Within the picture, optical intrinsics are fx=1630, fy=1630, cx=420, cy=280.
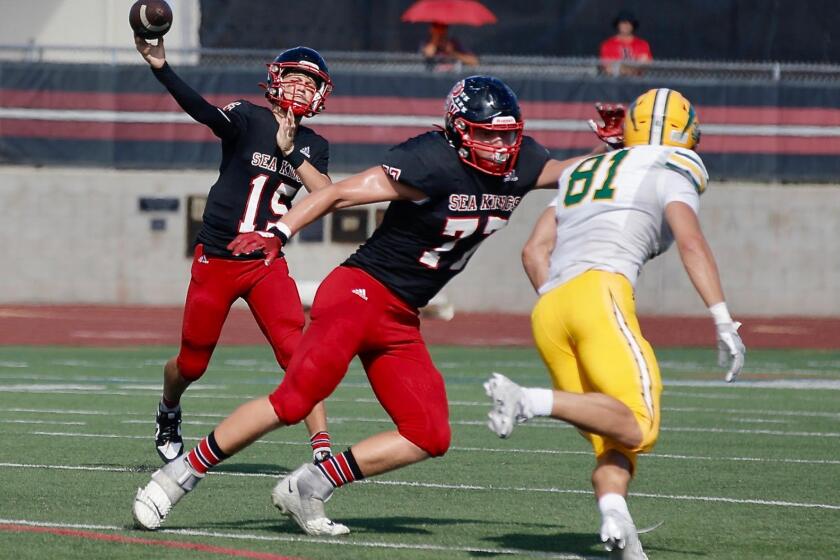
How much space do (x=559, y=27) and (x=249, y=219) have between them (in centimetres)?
1392

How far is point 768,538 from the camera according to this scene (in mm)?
6480

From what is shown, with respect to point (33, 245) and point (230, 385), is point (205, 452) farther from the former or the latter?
point (33, 245)

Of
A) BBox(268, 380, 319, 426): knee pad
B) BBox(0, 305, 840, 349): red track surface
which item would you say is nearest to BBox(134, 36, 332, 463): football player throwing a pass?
BBox(268, 380, 319, 426): knee pad

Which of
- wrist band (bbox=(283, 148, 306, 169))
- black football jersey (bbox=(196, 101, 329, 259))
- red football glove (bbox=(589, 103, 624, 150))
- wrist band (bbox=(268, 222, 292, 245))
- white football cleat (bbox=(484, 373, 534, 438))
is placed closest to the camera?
white football cleat (bbox=(484, 373, 534, 438))

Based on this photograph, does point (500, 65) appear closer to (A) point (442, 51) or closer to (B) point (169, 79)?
(A) point (442, 51)

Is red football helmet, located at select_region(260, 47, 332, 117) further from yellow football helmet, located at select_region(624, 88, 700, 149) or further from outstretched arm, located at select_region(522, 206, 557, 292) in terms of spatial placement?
yellow football helmet, located at select_region(624, 88, 700, 149)

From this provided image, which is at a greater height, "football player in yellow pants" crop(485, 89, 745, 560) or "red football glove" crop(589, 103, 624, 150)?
"red football glove" crop(589, 103, 624, 150)

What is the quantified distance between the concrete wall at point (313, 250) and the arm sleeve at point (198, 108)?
37.9 feet

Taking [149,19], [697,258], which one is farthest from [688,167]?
[149,19]

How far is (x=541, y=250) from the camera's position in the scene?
6.39 meters

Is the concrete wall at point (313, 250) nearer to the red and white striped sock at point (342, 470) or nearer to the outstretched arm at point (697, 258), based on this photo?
the red and white striped sock at point (342, 470)

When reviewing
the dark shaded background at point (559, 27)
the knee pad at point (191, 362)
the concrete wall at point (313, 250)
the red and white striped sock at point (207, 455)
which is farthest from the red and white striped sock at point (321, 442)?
the dark shaded background at point (559, 27)

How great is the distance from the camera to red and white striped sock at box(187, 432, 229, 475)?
621cm

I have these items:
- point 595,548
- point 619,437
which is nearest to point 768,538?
point 595,548
